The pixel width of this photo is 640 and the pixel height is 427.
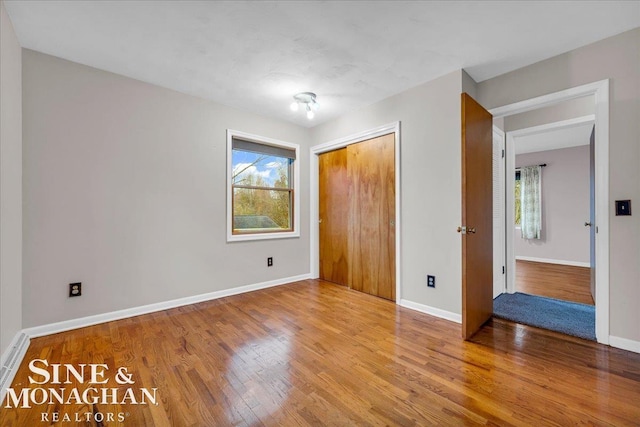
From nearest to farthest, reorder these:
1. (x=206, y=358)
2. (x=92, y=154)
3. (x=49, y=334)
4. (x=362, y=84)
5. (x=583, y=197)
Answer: (x=206, y=358), (x=49, y=334), (x=92, y=154), (x=362, y=84), (x=583, y=197)

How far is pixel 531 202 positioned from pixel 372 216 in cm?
463

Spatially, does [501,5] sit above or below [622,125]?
above

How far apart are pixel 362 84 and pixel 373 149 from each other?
2.60 ft

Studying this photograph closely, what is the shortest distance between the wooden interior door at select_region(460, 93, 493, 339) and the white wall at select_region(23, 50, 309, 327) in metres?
2.53

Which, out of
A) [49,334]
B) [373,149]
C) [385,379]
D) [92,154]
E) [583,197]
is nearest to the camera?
[385,379]

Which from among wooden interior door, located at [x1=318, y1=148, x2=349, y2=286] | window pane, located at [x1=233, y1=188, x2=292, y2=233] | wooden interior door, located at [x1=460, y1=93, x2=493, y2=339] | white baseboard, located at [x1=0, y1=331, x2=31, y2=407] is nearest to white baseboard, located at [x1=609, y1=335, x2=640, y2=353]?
wooden interior door, located at [x1=460, y1=93, x2=493, y2=339]

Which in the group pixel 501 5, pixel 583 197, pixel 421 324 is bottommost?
pixel 421 324

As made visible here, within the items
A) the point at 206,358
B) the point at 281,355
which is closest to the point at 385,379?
the point at 281,355

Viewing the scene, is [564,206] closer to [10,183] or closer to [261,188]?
[261,188]

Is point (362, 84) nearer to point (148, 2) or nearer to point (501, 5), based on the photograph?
point (501, 5)

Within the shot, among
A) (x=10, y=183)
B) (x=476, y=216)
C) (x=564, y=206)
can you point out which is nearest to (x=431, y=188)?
(x=476, y=216)

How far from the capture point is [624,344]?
6.37 feet

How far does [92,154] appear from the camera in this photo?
2.41 metres

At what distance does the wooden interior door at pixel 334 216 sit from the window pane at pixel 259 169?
1.91 feet
